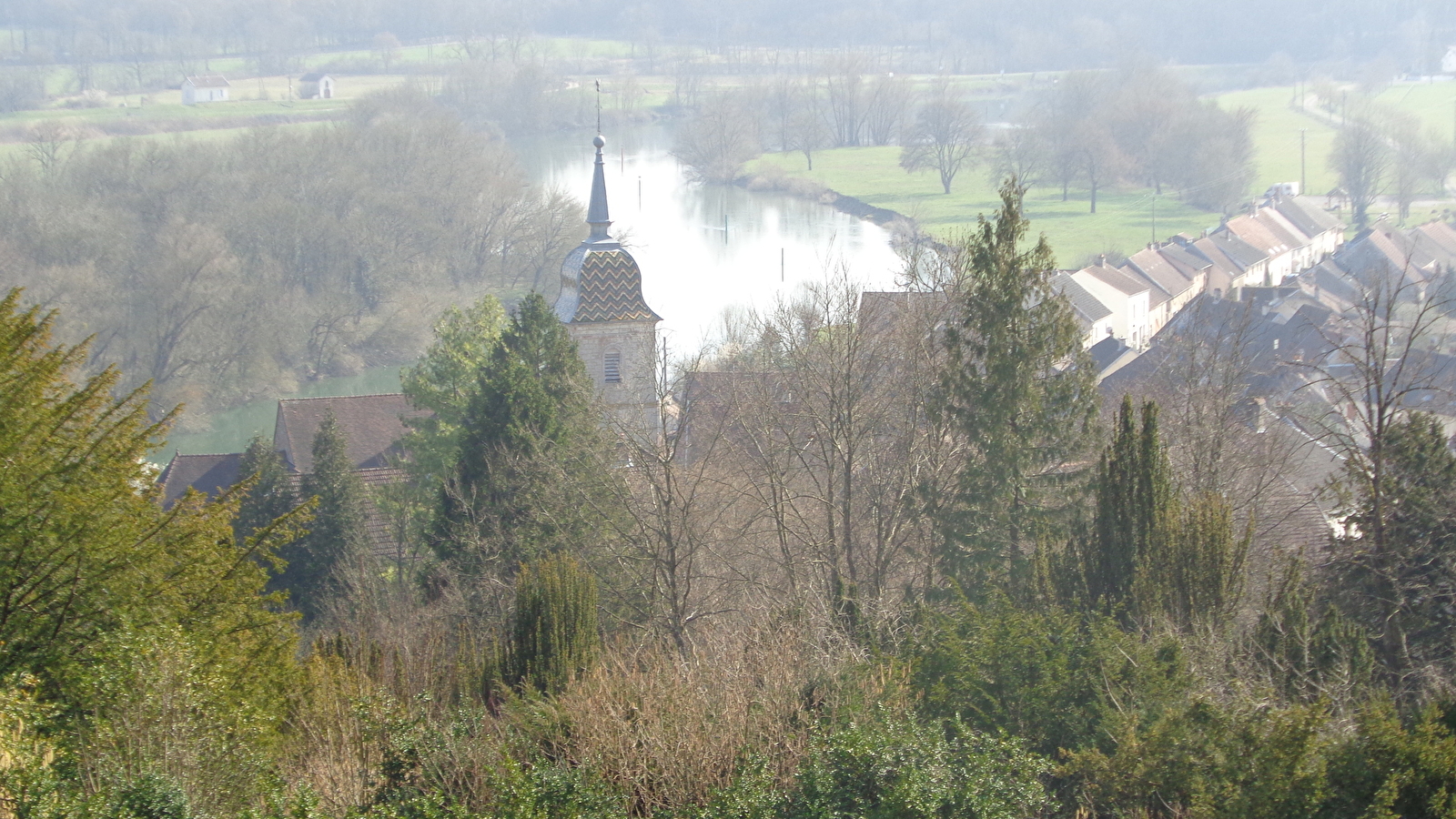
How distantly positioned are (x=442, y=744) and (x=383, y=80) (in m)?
92.9

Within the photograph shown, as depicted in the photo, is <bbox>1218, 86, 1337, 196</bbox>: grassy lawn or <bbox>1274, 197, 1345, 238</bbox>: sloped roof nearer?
<bbox>1274, 197, 1345, 238</bbox>: sloped roof

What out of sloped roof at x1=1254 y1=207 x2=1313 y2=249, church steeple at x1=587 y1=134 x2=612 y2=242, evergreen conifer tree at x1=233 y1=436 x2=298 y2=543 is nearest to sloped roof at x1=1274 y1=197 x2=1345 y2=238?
sloped roof at x1=1254 y1=207 x2=1313 y2=249

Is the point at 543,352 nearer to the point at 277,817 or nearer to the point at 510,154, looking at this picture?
the point at 277,817

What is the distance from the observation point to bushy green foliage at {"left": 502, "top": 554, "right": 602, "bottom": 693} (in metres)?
13.1

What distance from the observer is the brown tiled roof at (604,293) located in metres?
28.2

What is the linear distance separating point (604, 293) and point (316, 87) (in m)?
71.1

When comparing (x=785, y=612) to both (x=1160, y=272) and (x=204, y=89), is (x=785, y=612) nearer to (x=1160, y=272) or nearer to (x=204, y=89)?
(x=1160, y=272)

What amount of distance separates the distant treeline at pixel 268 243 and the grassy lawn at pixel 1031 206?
63.0 feet

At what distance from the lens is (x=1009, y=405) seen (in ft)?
58.0

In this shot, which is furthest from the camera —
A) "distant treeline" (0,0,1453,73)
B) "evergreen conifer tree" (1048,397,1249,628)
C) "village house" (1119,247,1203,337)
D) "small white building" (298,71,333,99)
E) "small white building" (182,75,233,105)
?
"distant treeline" (0,0,1453,73)

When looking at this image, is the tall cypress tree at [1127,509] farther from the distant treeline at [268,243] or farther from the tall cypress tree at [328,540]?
the distant treeline at [268,243]

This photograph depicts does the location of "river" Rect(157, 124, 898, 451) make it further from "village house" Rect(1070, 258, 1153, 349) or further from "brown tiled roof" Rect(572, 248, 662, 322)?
"brown tiled roof" Rect(572, 248, 662, 322)

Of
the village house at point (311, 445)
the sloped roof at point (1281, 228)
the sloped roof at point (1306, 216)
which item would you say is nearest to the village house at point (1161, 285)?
the sloped roof at point (1281, 228)

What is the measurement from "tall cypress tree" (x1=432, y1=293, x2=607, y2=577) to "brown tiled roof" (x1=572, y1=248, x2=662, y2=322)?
6893mm
